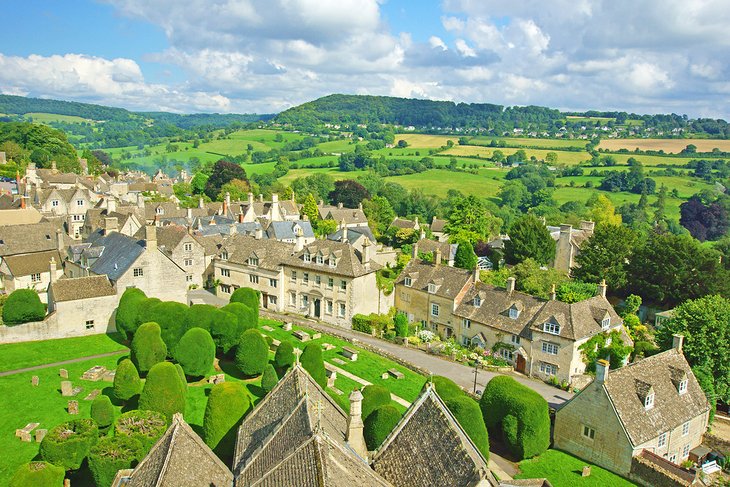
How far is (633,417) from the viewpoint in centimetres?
3534

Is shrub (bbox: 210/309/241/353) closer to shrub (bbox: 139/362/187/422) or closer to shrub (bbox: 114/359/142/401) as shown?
shrub (bbox: 114/359/142/401)

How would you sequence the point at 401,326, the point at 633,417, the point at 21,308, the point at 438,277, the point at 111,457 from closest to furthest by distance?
the point at 111,457 < the point at 633,417 < the point at 21,308 < the point at 401,326 < the point at 438,277

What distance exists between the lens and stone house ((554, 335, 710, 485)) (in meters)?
34.8

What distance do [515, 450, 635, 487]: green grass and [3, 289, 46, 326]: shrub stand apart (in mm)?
39280

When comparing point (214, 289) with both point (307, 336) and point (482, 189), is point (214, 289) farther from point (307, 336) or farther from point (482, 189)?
point (482, 189)

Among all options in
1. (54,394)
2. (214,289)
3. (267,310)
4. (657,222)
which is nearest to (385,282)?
(267,310)

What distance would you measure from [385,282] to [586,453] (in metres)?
32.6

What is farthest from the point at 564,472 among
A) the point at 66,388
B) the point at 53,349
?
the point at 53,349

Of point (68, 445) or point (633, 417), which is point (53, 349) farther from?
point (633, 417)

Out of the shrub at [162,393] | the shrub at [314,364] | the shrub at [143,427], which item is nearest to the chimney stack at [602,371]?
the shrub at [314,364]

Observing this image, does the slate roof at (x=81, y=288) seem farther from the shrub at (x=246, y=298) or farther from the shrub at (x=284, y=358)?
the shrub at (x=284, y=358)

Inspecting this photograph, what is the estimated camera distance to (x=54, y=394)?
37.2 meters

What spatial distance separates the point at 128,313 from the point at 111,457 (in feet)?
73.1

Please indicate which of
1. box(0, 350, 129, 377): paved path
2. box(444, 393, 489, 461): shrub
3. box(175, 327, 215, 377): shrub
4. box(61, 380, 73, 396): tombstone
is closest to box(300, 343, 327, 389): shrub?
box(175, 327, 215, 377): shrub
